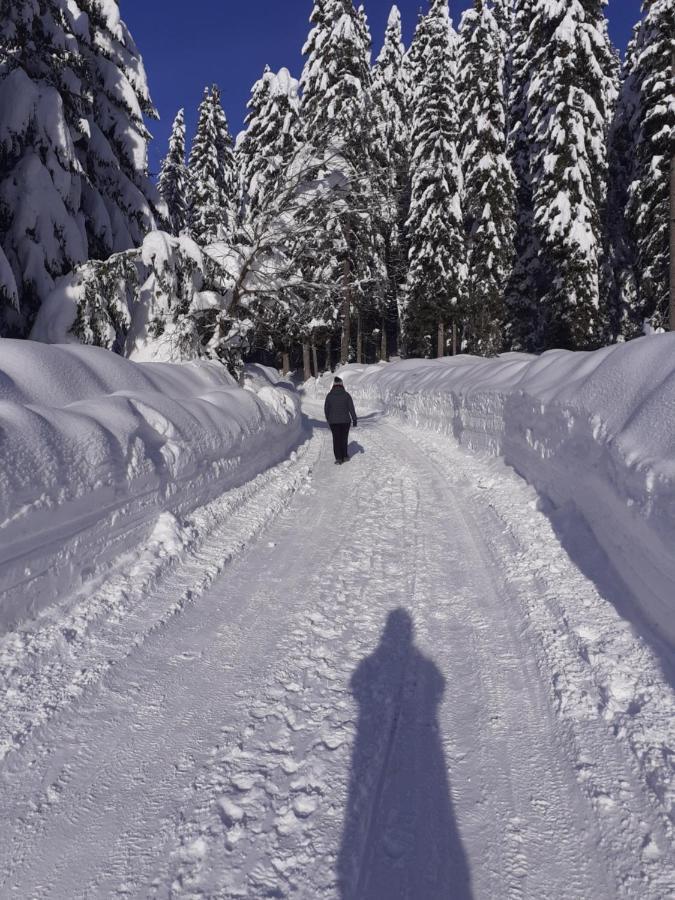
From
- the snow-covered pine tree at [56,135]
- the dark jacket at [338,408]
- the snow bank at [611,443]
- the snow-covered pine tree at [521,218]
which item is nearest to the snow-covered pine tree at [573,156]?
the snow-covered pine tree at [521,218]

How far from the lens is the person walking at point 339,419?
9578mm

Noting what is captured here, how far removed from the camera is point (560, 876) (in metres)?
1.84

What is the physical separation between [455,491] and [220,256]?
779cm

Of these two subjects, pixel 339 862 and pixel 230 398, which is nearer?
pixel 339 862

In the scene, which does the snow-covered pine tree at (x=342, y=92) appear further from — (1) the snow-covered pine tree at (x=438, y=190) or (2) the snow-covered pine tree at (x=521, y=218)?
(2) the snow-covered pine tree at (x=521, y=218)

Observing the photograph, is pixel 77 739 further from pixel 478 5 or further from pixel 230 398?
pixel 478 5

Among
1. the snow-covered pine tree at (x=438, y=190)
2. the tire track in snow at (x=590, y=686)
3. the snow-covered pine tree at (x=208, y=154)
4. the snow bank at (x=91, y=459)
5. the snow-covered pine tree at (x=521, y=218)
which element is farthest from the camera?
the snow-covered pine tree at (x=208, y=154)

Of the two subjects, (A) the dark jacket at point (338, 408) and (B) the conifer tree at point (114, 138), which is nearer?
(A) the dark jacket at point (338, 408)

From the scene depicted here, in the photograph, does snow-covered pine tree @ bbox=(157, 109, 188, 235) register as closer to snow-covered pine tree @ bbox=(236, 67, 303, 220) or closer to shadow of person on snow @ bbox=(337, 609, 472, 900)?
snow-covered pine tree @ bbox=(236, 67, 303, 220)

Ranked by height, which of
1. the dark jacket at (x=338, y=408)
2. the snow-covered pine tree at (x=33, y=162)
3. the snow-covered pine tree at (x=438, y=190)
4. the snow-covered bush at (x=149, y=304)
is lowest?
the dark jacket at (x=338, y=408)

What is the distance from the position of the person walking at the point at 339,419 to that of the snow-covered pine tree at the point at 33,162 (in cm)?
558

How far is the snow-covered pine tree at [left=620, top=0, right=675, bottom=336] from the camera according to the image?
714 inches

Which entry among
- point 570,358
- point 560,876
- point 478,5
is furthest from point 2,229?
point 478,5

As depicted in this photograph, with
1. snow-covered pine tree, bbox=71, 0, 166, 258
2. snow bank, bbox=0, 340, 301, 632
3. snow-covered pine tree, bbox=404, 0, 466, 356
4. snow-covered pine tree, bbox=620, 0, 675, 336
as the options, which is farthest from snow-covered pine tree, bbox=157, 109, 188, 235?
snow bank, bbox=0, 340, 301, 632
